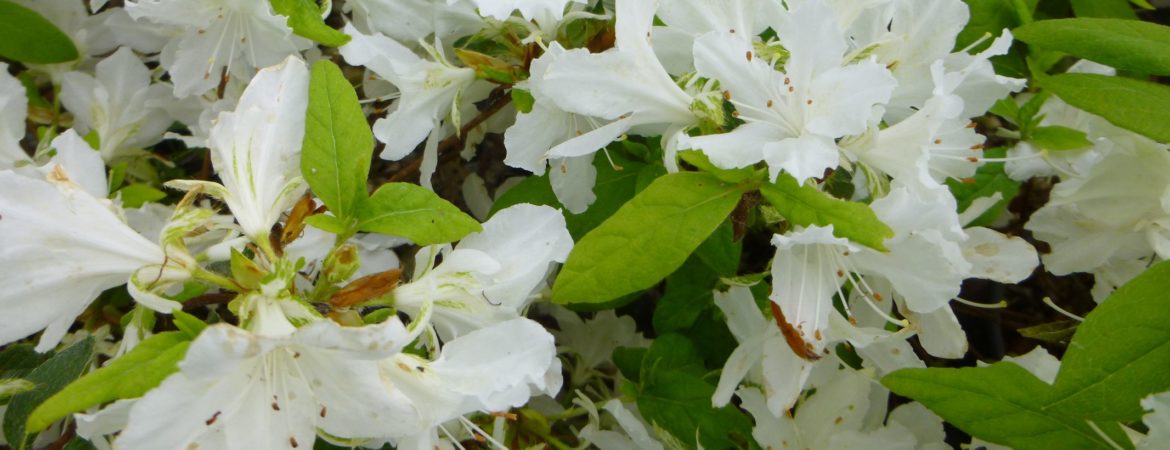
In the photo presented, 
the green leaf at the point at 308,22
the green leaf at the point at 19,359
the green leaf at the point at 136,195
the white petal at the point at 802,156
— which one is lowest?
the green leaf at the point at 19,359

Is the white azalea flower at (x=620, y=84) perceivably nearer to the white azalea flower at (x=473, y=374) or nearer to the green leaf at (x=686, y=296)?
the white azalea flower at (x=473, y=374)

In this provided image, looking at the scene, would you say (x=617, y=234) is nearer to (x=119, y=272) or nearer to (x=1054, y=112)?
(x=119, y=272)

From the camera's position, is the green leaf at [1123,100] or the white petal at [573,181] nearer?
the green leaf at [1123,100]

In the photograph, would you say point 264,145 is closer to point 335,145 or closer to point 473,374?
point 335,145

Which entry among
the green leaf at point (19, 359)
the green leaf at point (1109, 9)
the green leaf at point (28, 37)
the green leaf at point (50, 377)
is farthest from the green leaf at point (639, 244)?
the green leaf at point (28, 37)

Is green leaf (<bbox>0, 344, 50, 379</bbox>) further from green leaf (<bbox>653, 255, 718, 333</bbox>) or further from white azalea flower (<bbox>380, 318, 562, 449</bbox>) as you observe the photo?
green leaf (<bbox>653, 255, 718, 333</bbox>)

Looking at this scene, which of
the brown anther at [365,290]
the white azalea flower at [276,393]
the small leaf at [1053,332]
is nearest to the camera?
the white azalea flower at [276,393]

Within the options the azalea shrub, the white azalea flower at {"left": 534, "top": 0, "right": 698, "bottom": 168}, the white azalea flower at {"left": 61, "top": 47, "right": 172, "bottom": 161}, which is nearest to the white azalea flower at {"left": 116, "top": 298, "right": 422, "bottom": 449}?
the azalea shrub
